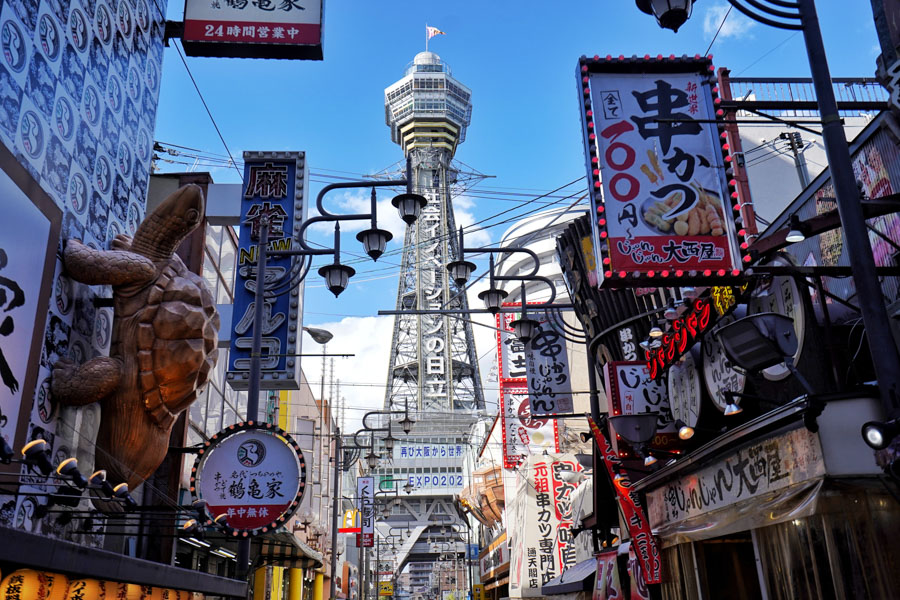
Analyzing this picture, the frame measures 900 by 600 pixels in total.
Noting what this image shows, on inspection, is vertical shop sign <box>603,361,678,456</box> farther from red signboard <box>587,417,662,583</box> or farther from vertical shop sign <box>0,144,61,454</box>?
vertical shop sign <box>0,144,61,454</box>

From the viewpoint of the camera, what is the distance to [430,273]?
14025cm

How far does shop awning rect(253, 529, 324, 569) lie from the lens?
19.4m

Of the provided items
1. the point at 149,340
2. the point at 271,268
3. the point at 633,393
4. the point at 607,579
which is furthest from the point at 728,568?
the point at 271,268

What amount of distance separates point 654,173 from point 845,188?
344cm

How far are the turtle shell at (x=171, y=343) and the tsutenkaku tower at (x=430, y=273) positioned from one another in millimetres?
118285

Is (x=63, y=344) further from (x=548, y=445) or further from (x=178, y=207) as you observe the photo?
(x=548, y=445)

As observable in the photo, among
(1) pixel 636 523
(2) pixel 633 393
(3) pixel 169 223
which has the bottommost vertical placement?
(1) pixel 636 523

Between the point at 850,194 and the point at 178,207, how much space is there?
7879 mm

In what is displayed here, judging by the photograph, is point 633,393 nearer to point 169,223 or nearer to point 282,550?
point 169,223

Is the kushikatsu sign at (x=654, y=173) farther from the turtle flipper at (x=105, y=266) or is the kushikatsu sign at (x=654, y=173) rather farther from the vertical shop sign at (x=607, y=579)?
the vertical shop sign at (x=607, y=579)

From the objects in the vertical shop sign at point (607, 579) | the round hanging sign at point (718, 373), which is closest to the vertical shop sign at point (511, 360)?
the vertical shop sign at point (607, 579)

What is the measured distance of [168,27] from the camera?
1288cm

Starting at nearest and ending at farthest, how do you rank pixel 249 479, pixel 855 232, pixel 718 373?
pixel 855 232 < pixel 249 479 < pixel 718 373

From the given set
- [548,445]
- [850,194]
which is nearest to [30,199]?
[850,194]
